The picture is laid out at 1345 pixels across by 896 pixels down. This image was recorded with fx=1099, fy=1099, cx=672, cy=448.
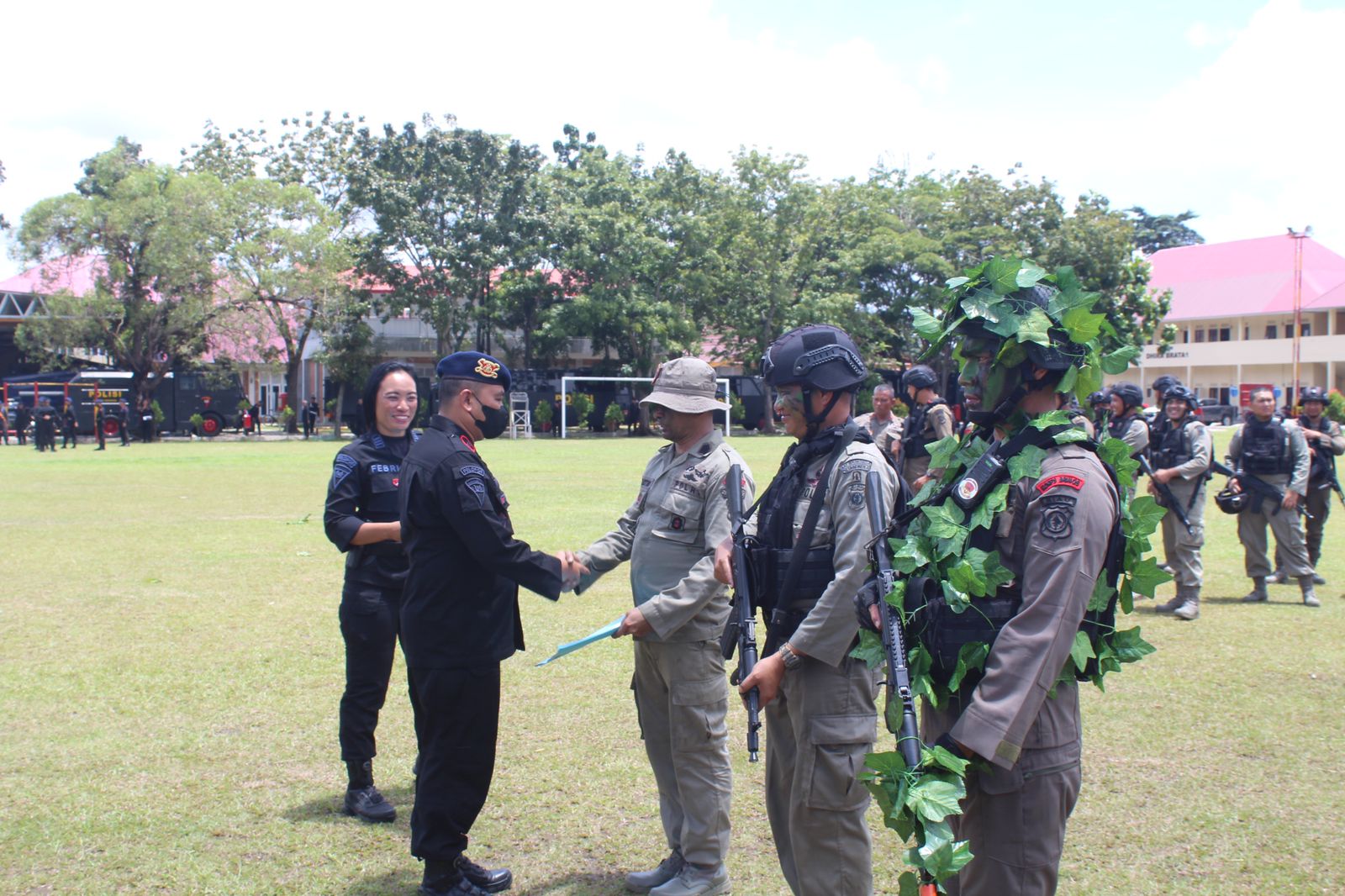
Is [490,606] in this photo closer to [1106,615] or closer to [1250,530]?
[1106,615]

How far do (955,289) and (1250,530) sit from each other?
864cm

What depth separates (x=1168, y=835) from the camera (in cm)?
477

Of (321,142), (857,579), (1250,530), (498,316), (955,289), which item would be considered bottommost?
(1250,530)

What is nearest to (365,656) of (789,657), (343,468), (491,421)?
(343,468)

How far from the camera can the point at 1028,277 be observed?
295 cm

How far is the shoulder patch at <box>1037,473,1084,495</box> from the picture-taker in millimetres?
2680

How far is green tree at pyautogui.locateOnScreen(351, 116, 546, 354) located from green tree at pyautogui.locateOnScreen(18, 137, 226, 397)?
7.72 m

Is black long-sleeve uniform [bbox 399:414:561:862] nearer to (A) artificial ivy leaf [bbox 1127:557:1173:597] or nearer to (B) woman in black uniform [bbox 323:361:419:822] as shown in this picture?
(B) woman in black uniform [bbox 323:361:419:822]

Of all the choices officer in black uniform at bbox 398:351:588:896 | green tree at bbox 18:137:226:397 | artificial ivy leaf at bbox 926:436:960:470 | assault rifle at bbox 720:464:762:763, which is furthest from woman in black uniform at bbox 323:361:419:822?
green tree at bbox 18:137:226:397

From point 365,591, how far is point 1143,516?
3.59 metres

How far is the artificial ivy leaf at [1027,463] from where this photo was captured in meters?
2.75

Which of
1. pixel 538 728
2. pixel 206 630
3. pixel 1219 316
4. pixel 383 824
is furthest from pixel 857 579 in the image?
pixel 1219 316

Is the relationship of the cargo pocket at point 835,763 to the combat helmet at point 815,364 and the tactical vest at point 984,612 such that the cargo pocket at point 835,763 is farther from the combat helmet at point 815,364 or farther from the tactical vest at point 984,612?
the combat helmet at point 815,364

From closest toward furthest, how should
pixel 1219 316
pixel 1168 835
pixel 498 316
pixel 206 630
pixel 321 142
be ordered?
pixel 1168 835, pixel 206 630, pixel 498 316, pixel 321 142, pixel 1219 316
